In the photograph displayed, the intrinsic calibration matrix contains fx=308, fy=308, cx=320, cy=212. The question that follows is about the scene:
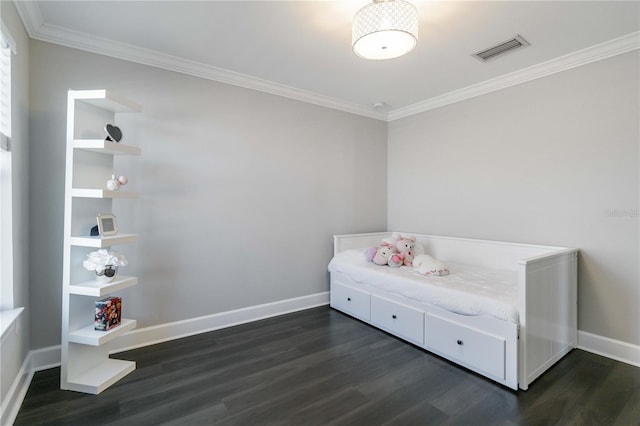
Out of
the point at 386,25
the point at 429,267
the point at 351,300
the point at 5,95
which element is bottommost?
the point at 351,300

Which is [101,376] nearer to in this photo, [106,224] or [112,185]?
[106,224]

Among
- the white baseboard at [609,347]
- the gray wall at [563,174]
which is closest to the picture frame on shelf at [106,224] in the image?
the gray wall at [563,174]

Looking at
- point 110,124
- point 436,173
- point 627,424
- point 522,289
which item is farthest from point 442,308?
point 110,124

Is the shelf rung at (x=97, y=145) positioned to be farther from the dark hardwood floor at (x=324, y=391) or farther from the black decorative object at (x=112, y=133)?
the dark hardwood floor at (x=324, y=391)

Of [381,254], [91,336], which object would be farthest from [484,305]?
[91,336]

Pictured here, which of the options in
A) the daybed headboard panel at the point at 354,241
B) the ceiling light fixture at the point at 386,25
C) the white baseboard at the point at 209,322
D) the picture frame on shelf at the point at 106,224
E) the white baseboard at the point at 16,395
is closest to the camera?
the white baseboard at the point at 16,395

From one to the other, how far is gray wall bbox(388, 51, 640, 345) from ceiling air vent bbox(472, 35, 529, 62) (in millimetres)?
581

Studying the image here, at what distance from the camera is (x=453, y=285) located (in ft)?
8.17

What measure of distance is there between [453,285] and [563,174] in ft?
4.75

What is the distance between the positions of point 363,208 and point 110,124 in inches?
113

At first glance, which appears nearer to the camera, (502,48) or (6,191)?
(6,191)

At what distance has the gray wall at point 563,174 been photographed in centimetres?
242

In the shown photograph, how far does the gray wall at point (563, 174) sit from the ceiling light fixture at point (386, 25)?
1758 millimetres

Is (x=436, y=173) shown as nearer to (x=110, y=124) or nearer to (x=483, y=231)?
(x=483, y=231)
